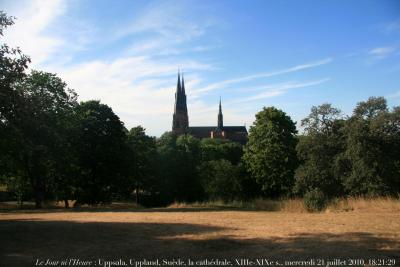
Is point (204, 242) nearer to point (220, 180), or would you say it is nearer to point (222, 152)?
point (220, 180)

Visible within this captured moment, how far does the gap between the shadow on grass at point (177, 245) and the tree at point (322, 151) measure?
2460 centimetres

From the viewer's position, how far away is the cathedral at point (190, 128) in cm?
14000

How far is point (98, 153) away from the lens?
1305 inches

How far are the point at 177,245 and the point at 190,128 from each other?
466 feet

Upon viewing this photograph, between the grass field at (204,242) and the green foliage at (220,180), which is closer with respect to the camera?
the grass field at (204,242)

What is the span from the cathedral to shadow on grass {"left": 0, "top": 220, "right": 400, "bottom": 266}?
122479mm

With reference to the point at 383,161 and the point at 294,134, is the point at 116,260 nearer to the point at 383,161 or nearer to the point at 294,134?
the point at 383,161

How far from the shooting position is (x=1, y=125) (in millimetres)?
11430

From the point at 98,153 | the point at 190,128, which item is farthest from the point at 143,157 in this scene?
the point at 190,128

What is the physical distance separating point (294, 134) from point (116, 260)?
4344 centimetres

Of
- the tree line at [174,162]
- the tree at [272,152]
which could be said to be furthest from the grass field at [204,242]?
the tree at [272,152]

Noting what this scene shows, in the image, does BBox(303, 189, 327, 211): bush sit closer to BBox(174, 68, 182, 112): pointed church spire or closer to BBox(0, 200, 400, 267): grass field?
BBox(0, 200, 400, 267): grass field

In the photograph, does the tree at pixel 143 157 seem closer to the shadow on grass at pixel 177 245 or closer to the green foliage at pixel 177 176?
the green foliage at pixel 177 176

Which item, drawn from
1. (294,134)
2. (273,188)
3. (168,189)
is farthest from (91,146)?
(294,134)
